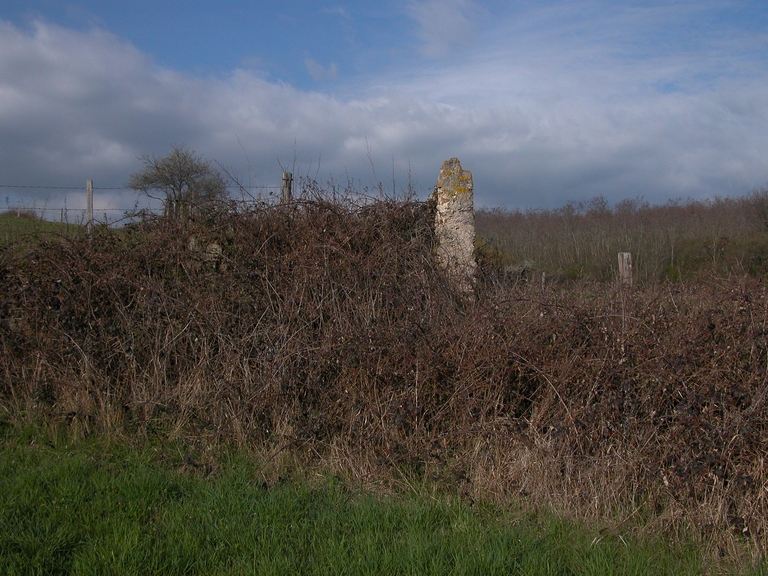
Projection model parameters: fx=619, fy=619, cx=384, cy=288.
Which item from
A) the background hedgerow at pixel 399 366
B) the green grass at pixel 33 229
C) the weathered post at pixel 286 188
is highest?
the weathered post at pixel 286 188

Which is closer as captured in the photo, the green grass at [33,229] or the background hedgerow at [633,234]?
the green grass at [33,229]

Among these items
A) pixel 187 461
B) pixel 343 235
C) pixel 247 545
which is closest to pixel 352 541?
pixel 247 545

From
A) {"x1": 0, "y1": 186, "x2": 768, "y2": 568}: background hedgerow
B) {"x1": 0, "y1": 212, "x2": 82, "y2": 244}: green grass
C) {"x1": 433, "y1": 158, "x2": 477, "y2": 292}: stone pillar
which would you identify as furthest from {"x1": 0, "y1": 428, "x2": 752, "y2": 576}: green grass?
{"x1": 433, "y1": 158, "x2": 477, "y2": 292}: stone pillar

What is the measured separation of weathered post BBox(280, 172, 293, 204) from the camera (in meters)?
8.15

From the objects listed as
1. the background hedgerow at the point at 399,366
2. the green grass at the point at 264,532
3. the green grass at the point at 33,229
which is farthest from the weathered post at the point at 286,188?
the green grass at the point at 264,532

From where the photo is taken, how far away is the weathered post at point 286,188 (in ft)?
26.7

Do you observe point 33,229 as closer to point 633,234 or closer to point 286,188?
Answer: point 286,188

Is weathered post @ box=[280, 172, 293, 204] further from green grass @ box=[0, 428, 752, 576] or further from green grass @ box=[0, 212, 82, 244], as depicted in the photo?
green grass @ box=[0, 428, 752, 576]

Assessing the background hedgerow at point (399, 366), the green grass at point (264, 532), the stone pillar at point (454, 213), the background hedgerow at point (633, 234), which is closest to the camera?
the green grass at point (264, 532)

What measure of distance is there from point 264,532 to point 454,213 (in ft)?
17.9

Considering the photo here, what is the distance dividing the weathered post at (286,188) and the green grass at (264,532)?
4250 mm

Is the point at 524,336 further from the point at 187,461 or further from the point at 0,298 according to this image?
the point at 0,298

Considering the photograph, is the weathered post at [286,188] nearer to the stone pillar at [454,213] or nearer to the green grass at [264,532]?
the stone pillar at [454,213]

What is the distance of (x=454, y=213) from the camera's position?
27.1 ft
